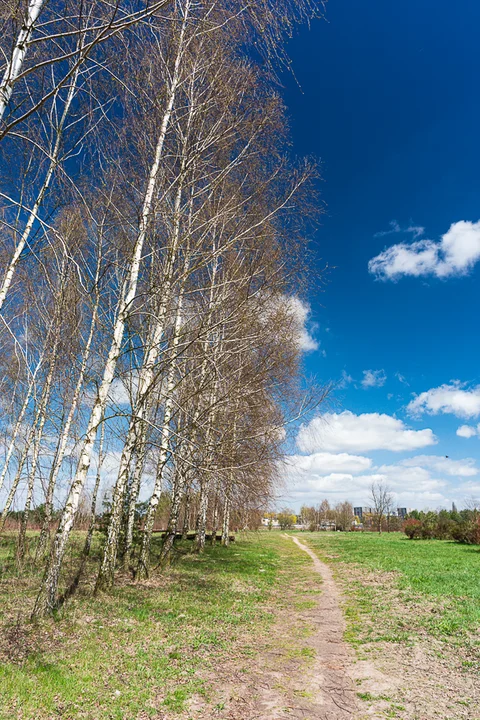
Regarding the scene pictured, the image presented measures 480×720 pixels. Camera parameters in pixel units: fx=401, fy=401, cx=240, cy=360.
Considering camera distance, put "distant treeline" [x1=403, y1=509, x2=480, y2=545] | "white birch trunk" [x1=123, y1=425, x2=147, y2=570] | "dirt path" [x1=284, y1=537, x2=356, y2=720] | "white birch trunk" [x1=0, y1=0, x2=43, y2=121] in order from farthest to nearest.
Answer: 1. "distant treeline" [x1=403, y1=509, x2=480, y2=545]
2. "white birch trunk" [x1=123, y1=425, x2=147, y2=570]
3. "dirt path" [x1=284, y1=537, x2=356, y2=720]
4. "white birch trunk" [x1=0, y1=0, x2=43, y2=121]

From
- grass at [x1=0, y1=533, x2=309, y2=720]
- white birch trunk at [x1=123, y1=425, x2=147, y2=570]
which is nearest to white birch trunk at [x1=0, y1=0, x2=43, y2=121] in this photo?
grass at [x1=0, y1=533, x2=309, y2=720]

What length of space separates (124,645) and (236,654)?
149cm

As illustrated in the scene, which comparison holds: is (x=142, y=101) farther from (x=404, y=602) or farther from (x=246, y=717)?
(x=404, y=602)

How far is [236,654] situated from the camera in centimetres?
538

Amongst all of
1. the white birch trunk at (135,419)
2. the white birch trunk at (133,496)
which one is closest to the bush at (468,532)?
the white birch trunk at (133,496)

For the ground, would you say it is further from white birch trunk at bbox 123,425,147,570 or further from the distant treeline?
the distant treeline

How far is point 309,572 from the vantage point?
43.9ft

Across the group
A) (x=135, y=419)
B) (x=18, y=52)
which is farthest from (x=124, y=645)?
(x=18, y=52)

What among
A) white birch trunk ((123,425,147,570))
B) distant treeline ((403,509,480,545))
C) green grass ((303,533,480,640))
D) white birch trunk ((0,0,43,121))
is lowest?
distant treeline ((403,509,480,545))

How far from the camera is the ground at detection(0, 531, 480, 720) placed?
3.87 metres

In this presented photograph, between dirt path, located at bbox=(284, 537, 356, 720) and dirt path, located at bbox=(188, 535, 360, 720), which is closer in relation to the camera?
dirt path, located at bbox=(188, 535, 360, 720)

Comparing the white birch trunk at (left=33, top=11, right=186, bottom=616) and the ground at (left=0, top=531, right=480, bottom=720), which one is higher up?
the white birch trunk at (left=33, top=11, right=186, bottom=616)

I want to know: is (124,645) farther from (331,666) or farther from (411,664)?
(411,664)

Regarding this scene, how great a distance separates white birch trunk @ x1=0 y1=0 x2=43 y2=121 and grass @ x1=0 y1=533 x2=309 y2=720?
192 inches
